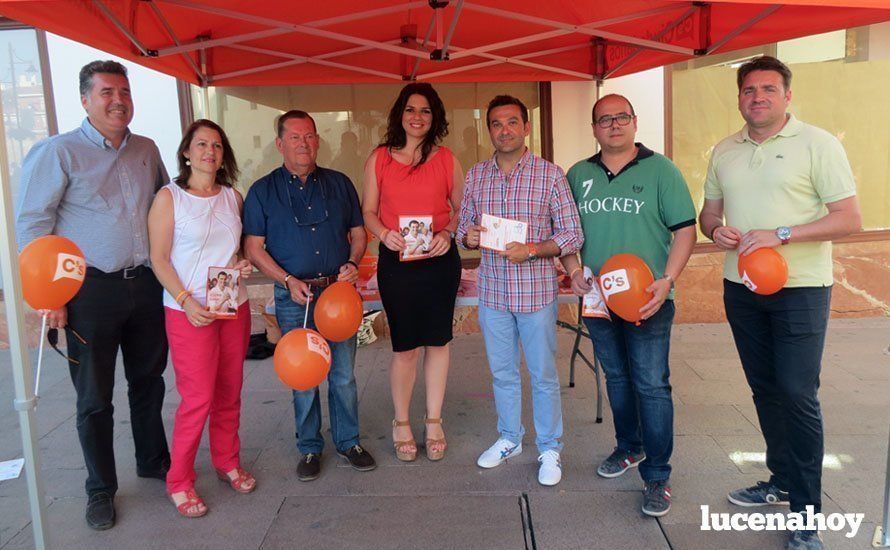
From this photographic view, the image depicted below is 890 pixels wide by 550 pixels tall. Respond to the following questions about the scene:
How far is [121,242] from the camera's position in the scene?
304cm

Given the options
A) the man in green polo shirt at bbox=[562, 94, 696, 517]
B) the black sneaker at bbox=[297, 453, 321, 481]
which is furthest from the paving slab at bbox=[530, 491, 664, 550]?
the black sneaker at bbox=[297, 453, 321, 481]

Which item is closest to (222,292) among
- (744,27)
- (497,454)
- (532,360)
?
(532,360)

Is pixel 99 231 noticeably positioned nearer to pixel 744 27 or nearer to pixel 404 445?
pixel 404 445

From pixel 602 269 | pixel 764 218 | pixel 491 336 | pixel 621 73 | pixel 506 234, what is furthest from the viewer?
pixel 621 73

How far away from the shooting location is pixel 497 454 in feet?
11.8

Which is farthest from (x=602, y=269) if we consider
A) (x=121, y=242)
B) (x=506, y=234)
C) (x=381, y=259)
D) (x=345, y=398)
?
(x=121, y=242)

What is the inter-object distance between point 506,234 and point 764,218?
3.73ft

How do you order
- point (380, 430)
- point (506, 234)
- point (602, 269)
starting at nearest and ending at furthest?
point (602, 269), point (506, 234), point (380, 430)

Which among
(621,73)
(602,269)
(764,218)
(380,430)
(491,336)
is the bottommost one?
(380,430)

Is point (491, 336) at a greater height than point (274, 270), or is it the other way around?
point (274, 270)

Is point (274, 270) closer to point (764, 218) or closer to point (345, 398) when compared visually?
point (345, 398)

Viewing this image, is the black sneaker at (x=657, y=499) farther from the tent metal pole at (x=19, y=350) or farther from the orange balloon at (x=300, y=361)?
the tent metal pole at (x=19, y=350)

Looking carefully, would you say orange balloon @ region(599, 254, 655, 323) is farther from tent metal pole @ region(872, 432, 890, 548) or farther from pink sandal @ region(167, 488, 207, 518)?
pink sandal @ region(167, 488, 207, 518)

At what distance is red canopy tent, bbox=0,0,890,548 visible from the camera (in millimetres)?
2590
